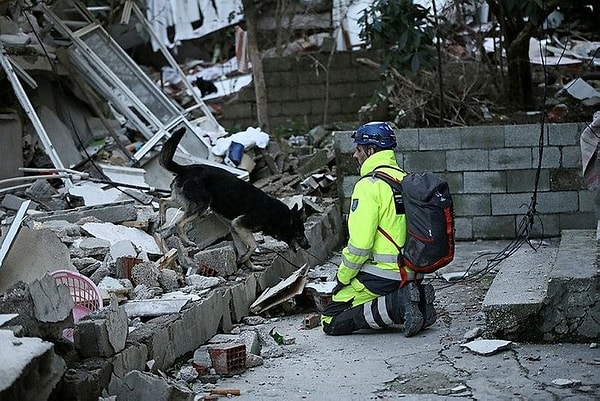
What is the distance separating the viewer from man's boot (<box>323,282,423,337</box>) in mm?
6762

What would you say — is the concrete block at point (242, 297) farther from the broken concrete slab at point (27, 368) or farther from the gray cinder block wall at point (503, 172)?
the gray cinder block wall at point (503, 172)

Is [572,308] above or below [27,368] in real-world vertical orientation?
below

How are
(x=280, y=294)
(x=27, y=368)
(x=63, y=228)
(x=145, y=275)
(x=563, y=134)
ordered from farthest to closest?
(x=563, y=134), (x=63, y=228), (x=280, y=294), (x=145, y=275), (x=27, y=368)

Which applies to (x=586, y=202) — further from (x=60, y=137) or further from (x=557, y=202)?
(x=60, y=137)

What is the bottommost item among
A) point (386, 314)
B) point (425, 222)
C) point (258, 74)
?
point (386, 314)

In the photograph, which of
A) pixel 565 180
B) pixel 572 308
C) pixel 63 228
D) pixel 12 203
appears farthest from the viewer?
pixel 565 180

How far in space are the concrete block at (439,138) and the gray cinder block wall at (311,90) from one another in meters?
5.83

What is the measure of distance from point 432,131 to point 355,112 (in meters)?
5.95

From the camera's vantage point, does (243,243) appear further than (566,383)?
Yes

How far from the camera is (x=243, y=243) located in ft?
29.0

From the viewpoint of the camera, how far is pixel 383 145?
6941 millimetres

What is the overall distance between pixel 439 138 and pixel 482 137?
0.44 meters

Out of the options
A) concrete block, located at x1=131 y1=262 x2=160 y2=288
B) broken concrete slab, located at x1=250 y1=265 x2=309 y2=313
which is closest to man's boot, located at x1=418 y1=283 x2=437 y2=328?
broken concrete slab, located at x1=250 y1=265 x2=309 y2=313

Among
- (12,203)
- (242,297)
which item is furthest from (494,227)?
(12,203)
